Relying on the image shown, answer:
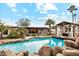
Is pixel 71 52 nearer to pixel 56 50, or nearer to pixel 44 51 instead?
pixel 56 50

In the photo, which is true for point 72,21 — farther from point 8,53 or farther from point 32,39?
point 8,53

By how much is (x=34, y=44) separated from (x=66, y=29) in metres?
0.52

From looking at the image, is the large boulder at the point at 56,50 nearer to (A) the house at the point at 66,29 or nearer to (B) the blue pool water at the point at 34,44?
(B) the blue pool water at the point at 34,44

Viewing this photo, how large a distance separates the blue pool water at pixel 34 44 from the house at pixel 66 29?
0.11 m

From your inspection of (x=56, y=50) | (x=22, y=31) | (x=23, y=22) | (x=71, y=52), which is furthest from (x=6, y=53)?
(x=71, y=52)

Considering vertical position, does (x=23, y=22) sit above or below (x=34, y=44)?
above

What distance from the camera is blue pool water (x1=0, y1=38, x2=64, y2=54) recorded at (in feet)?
9.42

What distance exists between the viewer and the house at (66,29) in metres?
2.86

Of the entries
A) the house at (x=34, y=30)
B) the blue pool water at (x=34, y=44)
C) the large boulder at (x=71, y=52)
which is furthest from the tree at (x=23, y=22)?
the large boulder at (x=71, y=52)

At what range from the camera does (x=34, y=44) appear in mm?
2865

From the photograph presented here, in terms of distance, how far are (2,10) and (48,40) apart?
2.62 ft

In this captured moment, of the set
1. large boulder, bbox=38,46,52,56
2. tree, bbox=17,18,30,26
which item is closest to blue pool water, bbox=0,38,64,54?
large boulder, bbox=38,46,52,56

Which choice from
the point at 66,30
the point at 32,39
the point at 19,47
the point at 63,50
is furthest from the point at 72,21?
the point at 19,47

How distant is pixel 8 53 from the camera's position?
285 cm
